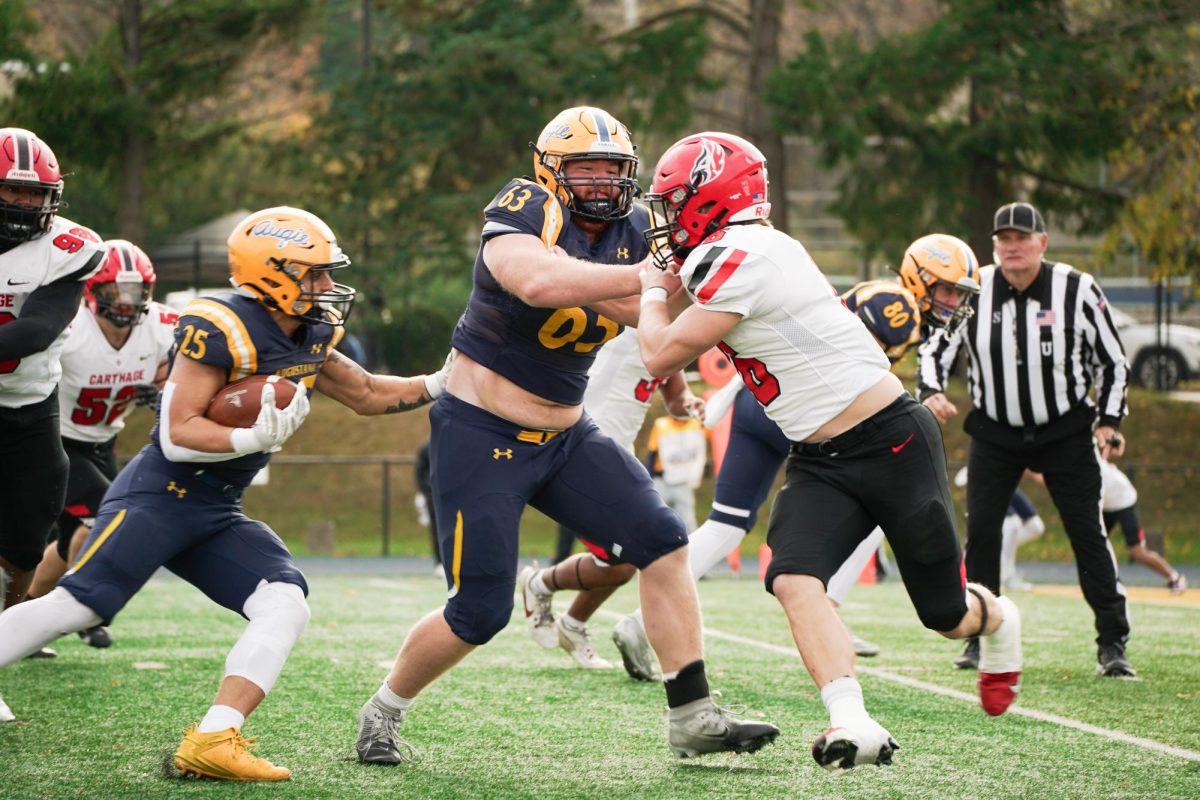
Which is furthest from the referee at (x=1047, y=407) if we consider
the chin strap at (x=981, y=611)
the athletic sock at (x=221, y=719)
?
the athletic sock at (x=221, y=719)

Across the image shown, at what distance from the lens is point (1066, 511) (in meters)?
6.46

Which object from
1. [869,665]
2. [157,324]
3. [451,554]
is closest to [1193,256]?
[869,665]

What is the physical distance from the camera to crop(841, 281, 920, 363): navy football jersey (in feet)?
20.0

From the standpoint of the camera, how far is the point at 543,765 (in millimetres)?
4402

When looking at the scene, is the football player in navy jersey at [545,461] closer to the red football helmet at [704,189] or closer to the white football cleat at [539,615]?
the red football helmet at [704,189]

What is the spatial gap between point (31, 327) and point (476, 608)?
6.11ft

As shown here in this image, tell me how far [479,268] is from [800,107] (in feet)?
42.5

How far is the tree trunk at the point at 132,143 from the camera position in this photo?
18156 millimetres

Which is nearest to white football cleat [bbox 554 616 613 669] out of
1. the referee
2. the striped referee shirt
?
the referee

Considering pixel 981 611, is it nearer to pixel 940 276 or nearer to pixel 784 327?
pixel 784 327

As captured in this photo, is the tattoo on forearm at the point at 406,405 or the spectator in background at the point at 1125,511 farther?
the spectator in background at the point at 1125,511

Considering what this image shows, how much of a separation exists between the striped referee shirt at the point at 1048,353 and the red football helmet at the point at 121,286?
3.71 meters

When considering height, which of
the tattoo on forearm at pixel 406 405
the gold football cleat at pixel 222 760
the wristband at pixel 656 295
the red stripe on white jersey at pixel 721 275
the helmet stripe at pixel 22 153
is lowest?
the gold football cleat at pixel 222 760

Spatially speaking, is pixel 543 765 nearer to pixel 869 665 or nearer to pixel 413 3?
pixel 869 665
